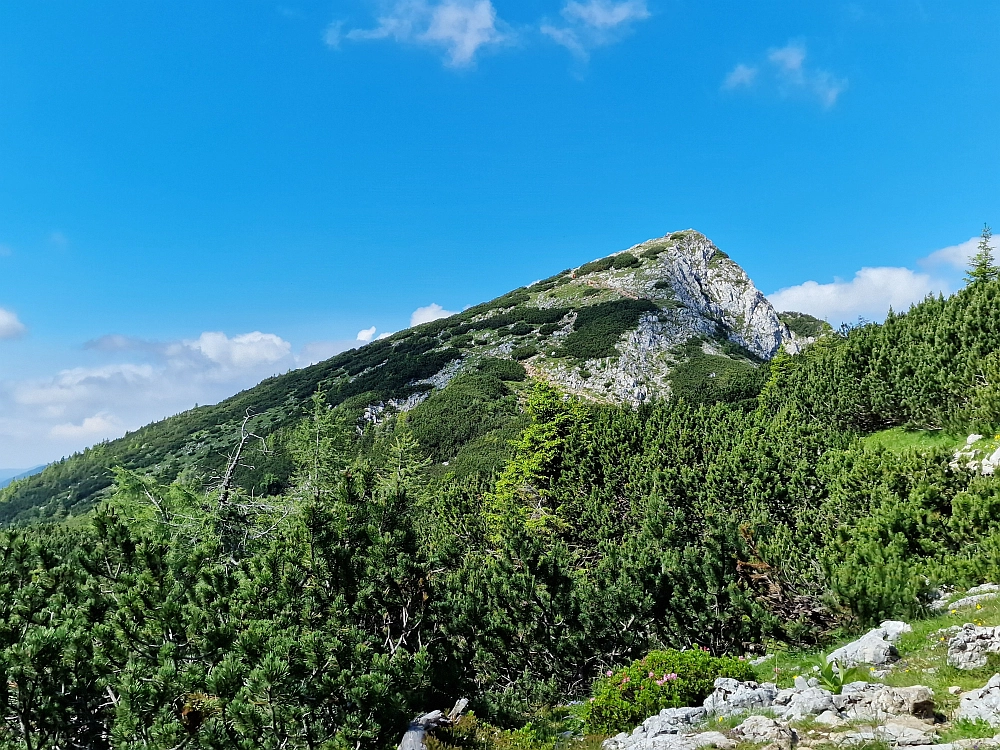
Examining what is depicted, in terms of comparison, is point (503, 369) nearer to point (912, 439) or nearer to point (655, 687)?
point (912, 439)

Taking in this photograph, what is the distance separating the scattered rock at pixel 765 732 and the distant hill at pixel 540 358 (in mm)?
45000

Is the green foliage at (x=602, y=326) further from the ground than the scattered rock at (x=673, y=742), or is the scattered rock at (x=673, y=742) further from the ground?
the green foliage at (x=602, y=326)

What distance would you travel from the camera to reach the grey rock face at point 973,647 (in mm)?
5316

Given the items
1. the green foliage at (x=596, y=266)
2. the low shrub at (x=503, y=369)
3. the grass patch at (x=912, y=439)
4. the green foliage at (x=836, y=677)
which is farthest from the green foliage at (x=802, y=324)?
the green foliage at (x=836, y=677)

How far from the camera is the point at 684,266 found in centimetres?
11731

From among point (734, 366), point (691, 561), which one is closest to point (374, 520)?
point (691, 561)

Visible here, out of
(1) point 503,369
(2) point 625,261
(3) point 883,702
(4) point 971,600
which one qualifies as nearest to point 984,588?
(4) point 971,600

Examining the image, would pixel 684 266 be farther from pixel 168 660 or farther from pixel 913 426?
pixel 168 660

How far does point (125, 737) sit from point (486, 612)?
551 cm

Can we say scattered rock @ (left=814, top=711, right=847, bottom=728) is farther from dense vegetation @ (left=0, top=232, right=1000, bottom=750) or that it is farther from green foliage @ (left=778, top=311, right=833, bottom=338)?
green foliage @ (left=778, top=311, right=833, bottom=338)

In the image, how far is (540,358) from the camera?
83188mm

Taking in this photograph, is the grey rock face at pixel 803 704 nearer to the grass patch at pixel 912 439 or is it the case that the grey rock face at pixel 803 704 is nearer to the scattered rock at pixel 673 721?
the scattered rock at pixel 673 721

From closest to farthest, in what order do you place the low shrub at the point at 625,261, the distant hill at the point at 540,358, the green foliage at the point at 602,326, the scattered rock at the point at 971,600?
the scattered rock at the point at 971,600, the distant hill at the point at 540,358, the green foliage at the point at 602,326, the low shrub at the point at 625,261

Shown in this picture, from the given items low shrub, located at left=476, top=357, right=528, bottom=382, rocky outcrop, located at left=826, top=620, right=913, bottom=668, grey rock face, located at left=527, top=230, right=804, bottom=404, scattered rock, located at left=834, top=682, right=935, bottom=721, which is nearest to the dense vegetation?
rocky outcrop, located at left=826, top=620, right=913, bottom=668
